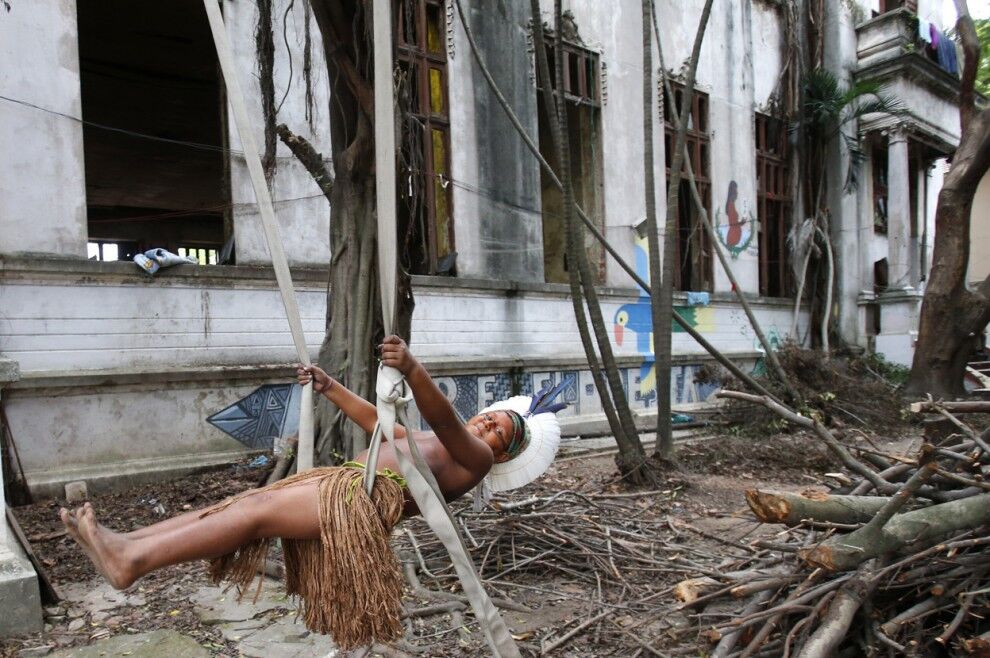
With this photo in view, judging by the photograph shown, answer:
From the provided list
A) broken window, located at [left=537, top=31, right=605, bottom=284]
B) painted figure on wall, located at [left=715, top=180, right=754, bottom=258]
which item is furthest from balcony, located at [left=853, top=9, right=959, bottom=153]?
broken window, located at [left=537, top=31, right=605, bottom=284]

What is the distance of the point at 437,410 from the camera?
7.79 feet

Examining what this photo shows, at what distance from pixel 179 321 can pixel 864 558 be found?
5.58 meters

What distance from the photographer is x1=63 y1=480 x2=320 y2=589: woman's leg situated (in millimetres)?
2141

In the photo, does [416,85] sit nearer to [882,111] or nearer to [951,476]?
[951,476]

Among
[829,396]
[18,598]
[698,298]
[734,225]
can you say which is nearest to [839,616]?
[18,598]

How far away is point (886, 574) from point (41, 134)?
6.44 m

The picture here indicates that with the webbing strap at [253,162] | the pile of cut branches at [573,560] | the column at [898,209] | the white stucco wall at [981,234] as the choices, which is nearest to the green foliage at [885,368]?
the column at [898,209]

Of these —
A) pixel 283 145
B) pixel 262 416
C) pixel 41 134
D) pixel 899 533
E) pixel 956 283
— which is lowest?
pixel 262 416

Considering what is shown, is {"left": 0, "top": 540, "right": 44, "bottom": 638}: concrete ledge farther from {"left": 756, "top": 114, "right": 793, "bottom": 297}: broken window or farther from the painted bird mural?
{"left": 756, "top": 114, "right": 793, "bottom": 297}: broken window

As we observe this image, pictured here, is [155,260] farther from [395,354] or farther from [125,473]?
[395,354]

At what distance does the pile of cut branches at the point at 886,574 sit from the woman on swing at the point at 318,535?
1.19 meters

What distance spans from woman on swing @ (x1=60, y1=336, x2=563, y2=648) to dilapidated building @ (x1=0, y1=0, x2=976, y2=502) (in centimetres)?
287

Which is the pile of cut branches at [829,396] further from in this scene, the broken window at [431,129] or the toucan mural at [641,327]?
the broken window at [431,129]

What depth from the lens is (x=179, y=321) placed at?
239 inches
